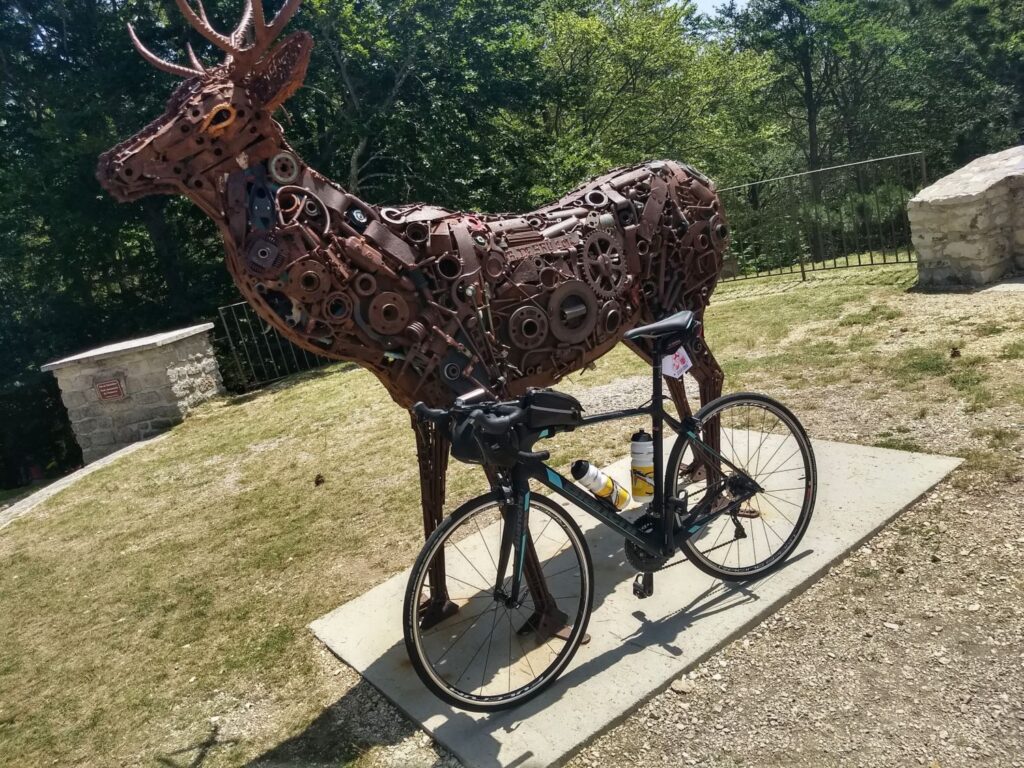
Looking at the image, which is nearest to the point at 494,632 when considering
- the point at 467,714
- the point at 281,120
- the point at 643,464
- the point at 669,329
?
the point at 467,714

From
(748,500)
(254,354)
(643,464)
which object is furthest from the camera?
(254,354)

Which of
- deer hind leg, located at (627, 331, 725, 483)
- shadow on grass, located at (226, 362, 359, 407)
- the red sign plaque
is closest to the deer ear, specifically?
deer hind leg, located at (627, 331, 725, 483)

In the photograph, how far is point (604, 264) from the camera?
12.2 ft

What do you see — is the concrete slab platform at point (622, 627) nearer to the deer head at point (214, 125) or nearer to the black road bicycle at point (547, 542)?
the black road bicycle at point (547, 542)

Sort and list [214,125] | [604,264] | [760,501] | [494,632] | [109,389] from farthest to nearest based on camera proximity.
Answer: [109,389], [760,501], [604,264], [494,632], [214,125]

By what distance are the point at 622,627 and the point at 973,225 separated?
24.0 ft

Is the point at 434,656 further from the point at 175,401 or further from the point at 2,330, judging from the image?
the point at 2,330

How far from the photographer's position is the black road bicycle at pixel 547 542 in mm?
2807

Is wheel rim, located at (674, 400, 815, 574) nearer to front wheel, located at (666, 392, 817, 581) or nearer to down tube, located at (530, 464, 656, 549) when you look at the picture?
front wheel, located at (666, 392, 817, 581)

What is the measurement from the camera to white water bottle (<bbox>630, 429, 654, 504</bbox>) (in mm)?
3346

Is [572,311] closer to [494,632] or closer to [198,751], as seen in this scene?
[494,632]

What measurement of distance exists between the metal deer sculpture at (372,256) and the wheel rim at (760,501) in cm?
82

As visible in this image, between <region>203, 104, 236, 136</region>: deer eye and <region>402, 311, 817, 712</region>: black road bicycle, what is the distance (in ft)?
4.73

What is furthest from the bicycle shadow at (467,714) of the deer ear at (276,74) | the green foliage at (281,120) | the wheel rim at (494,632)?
the green foliage at (281,120)
